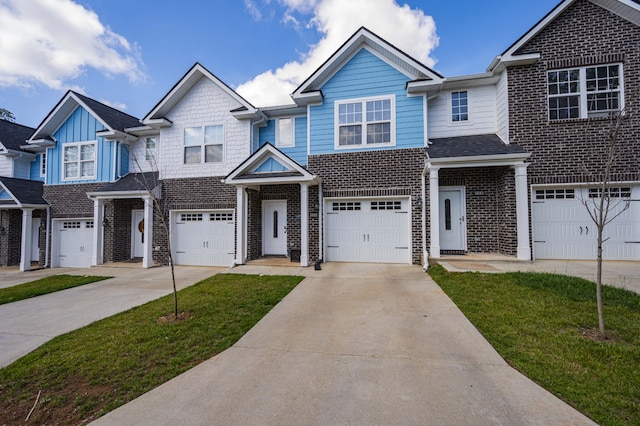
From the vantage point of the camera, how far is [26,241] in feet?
40.3

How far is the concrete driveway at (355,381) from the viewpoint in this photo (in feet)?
8.32

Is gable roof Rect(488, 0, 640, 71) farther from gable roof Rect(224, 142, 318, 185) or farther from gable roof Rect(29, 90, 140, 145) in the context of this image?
gable roof Rect(29, 90, 140, 145)

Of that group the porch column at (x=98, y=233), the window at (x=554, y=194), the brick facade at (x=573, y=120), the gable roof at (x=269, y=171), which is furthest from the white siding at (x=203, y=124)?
the window at (x=554, y=194)

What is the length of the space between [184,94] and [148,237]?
239 inches

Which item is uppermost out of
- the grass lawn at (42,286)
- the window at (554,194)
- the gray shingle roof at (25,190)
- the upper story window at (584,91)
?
the upper story window at (584,91)

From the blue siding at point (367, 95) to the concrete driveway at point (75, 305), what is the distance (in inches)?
253

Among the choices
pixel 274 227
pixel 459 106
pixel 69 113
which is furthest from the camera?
pixel 69 113

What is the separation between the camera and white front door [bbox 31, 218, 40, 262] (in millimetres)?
13742

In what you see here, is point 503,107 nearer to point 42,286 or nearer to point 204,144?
point 204,144

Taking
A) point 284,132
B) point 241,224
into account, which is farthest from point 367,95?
point 241,224

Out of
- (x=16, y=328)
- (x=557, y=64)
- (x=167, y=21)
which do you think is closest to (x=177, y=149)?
(x=167, y=21)

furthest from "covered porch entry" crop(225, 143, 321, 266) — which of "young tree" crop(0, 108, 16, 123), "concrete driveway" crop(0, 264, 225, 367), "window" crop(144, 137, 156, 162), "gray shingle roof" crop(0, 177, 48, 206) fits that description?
"young tree" crop(0, 108, 16, 123)

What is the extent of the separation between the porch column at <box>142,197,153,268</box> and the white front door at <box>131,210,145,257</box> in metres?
1.53

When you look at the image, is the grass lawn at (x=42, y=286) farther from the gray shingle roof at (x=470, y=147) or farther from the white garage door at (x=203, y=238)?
the gray shingle roof at (x=470, y=147)
